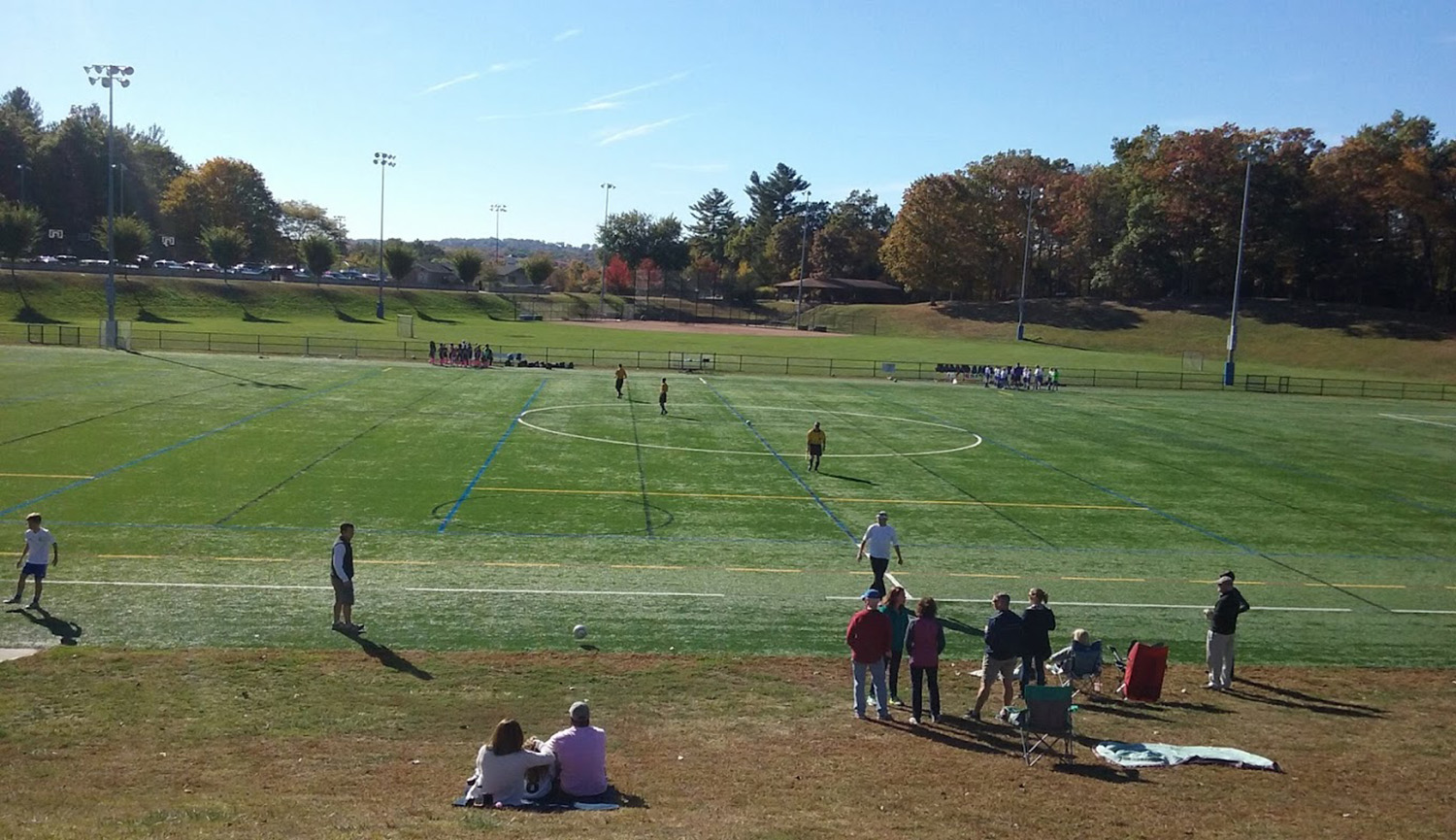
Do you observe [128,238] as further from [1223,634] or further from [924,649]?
[1223,634]

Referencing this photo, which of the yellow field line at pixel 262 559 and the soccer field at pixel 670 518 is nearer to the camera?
the soccer field at pixel 670 518

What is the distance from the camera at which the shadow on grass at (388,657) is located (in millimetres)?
14211

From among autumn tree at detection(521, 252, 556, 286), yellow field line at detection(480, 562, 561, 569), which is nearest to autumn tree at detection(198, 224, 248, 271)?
autumn tree at detection(521, 252, 556, 286)

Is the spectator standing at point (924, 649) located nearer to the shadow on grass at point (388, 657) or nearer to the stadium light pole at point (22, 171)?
the shadow on grass at point (388, 657)

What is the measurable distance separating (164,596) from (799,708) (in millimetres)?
A: 10506

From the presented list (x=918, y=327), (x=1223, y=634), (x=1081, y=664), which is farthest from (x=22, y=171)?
(x=1223, y=634)

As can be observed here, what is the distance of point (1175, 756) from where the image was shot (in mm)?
11469

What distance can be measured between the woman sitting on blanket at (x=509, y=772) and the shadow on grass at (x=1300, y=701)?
9.61m

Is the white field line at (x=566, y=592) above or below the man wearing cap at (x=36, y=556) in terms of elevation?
below

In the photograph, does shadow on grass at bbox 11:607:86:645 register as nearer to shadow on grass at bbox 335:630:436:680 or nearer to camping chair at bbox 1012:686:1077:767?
shadow on grass at bbox 335:630:436:680

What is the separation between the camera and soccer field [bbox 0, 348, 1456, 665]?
1723cm

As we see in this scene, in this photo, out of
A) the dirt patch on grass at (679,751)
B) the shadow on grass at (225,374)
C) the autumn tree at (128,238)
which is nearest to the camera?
the dirt patch on grass at (679,751)

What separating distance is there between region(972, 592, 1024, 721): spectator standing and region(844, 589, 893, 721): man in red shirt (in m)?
1.17

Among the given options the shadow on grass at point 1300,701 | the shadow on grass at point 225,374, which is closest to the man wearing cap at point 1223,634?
the shadow on grass at point 1300,701
